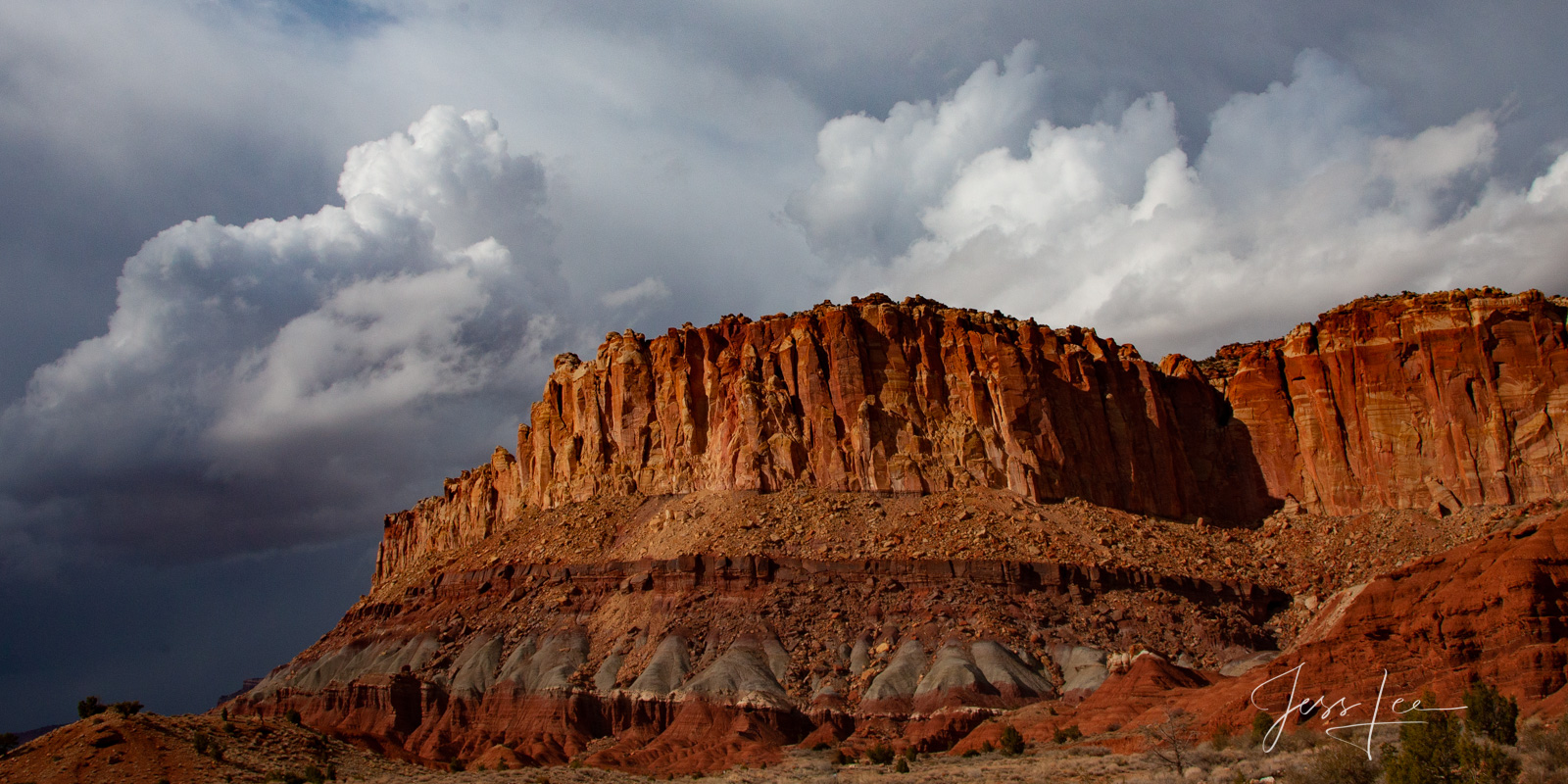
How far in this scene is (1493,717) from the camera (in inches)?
1142

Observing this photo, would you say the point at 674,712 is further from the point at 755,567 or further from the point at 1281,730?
the point at 1281,730

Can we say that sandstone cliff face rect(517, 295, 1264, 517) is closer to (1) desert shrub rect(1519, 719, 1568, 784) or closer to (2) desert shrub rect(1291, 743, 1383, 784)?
(2) desert shrub rect(1291, 743, 1383, 784)

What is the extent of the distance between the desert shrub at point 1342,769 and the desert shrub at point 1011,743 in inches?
678

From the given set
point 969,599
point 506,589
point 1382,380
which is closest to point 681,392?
point 506,589

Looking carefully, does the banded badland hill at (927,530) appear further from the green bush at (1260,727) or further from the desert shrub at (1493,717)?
the desert shrub at (1493,717)

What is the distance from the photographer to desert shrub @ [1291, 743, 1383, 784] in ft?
94.1

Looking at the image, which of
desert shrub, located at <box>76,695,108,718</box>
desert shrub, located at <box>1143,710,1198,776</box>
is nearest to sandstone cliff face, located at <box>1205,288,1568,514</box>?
desert shrub, located at <box>1143,710,1198,776</box>

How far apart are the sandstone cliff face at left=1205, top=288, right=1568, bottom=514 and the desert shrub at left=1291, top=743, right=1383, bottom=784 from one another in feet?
201

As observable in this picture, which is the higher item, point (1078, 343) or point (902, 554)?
point (1078, 343)

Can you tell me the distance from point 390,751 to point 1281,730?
141 ft

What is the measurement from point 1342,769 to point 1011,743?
19.2m

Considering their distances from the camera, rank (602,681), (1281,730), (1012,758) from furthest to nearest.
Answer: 1. (602,681)
2. (1012,758)
3. (1281,730)

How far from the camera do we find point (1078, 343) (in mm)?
99125
